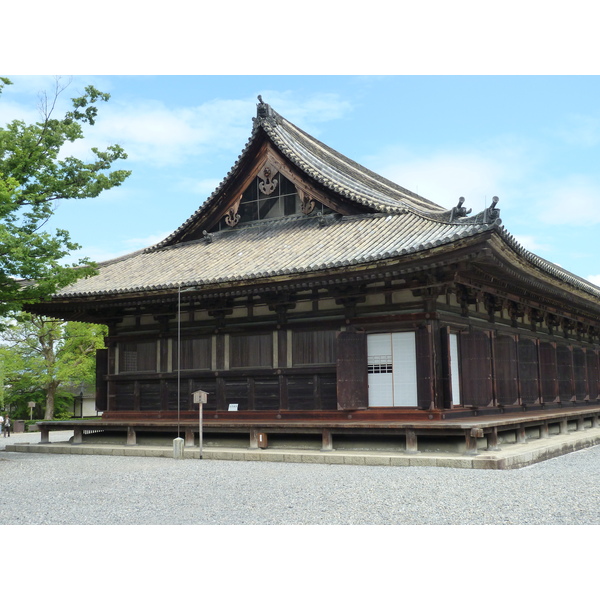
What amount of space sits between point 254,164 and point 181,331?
5.73 m

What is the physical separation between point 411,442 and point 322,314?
3.99 metres

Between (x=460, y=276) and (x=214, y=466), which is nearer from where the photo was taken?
(x=214, y=466)

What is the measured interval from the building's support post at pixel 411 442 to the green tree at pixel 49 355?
30.8 meters

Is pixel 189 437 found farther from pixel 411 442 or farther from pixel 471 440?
pixel 471 440

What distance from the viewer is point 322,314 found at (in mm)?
16812

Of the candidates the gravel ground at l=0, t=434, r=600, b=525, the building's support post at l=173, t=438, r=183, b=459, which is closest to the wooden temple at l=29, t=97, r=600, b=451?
the building's support post at l=173, t=438, r=183, b=459

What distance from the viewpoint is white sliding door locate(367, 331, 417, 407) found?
618 inches

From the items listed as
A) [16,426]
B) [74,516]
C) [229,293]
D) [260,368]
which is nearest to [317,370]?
[260,368]

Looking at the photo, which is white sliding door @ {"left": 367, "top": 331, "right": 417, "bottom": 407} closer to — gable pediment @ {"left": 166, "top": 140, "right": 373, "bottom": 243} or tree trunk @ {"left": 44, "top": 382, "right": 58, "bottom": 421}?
gable pediment @ {"left": 166, "top": 140, "right": 373, "bottom": 243}

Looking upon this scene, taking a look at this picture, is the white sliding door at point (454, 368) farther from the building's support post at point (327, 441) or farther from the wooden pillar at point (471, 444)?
the building's support post at point (327, 441)

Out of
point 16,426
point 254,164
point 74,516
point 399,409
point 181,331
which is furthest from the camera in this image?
point 16,426

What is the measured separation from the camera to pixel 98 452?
1769cm

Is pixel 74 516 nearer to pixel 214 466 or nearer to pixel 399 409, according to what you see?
pixel 214 466

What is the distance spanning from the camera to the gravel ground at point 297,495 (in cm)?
825
